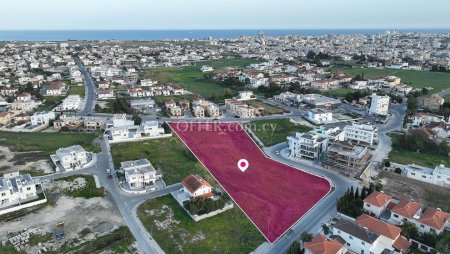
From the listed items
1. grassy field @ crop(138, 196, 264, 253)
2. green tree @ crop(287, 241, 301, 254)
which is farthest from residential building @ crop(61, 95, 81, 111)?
green tree @ crop(287, 241, 301, 254)

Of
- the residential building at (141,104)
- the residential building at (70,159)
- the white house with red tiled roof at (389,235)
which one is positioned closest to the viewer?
the white house with red tiled roof at (389,235)

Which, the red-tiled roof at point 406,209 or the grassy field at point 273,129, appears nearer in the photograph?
the red-tiled roof at point 406,209

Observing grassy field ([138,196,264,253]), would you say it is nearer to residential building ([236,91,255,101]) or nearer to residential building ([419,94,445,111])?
residential building ([236,91,255,101])

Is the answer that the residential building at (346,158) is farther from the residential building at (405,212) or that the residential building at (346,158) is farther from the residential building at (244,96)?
the residential building at (244,96)

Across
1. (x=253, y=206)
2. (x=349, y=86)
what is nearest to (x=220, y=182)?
(x=253, y=206)

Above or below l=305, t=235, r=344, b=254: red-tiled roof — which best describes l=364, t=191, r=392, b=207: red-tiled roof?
below

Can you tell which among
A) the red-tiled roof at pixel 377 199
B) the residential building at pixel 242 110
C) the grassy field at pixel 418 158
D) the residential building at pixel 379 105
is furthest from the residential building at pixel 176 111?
the red-tiled roof at pixel 377 199

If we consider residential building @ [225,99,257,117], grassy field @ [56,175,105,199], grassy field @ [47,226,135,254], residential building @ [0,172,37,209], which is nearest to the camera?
grassy field @ [47,226,135,254]

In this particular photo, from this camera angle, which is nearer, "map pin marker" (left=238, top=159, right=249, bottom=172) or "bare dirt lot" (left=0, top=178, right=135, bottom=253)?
"bare dirt lot" (left=0, top=178, right=135, bottom=253)

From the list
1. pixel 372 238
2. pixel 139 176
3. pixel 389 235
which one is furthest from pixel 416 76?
pixel 139 176
